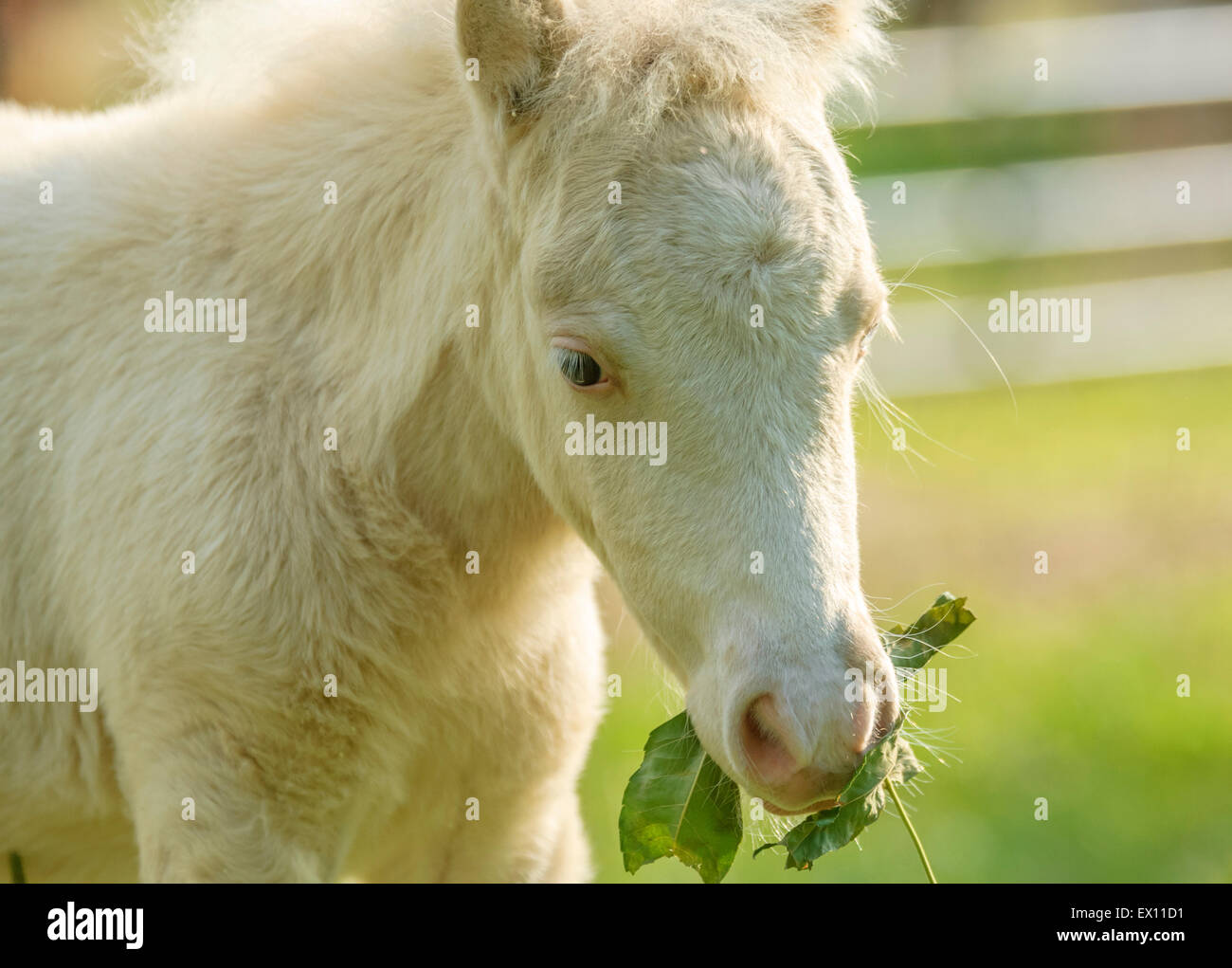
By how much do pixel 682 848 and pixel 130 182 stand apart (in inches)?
77.0

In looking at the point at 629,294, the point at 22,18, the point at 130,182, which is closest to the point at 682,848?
the point at 629,294

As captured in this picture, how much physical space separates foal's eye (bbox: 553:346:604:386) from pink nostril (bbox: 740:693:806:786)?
2.16 ft

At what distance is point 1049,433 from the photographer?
920 cm

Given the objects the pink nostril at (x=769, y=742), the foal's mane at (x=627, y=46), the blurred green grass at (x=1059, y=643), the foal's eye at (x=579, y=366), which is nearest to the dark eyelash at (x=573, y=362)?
the foal's eye at (x=579, y=366)

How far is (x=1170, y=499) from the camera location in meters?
8.48

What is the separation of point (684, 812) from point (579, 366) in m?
0.89

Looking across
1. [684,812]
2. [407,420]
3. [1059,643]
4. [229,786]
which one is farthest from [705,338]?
[1059,643]

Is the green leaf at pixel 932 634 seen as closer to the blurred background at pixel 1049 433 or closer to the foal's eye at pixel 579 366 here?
the foal's eye at pixel 579 366

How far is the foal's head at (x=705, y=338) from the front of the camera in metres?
2.16

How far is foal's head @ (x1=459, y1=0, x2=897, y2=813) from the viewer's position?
2.16m

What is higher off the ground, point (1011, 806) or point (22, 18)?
point (22, 18)

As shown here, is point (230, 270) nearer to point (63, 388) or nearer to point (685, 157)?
point (63, 388)

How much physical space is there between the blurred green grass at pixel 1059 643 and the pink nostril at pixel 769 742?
640 mm

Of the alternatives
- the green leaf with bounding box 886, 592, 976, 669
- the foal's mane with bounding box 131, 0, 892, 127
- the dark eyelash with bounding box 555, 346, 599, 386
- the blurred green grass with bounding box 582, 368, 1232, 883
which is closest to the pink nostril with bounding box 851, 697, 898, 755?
the green leaf with bounding box 886, 592, 976, 669
